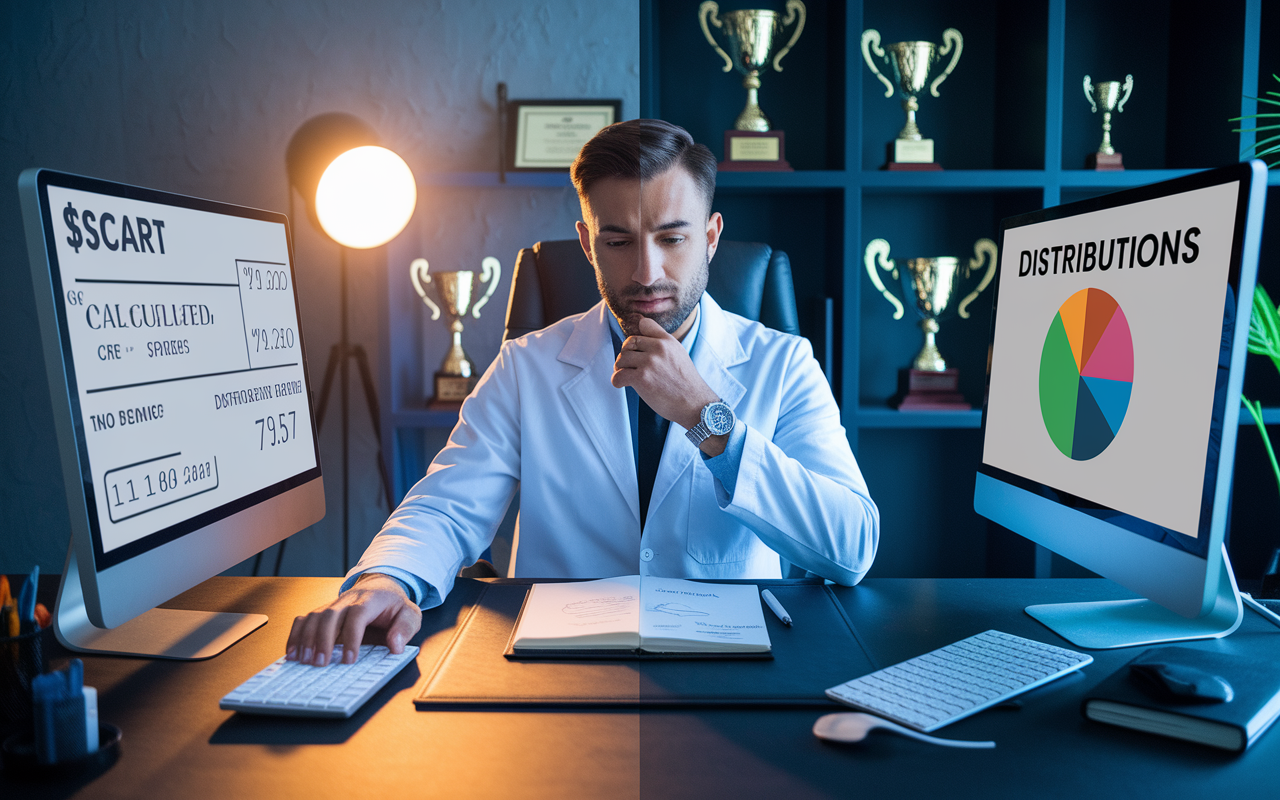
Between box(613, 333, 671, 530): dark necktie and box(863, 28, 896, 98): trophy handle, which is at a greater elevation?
box(863, 28, 896, 98): trophy handle

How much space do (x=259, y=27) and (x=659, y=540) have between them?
2.02 m

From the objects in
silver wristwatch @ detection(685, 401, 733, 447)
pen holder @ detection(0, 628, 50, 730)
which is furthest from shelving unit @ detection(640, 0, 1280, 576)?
pen holder @ detection(0, 628, 50, 730)

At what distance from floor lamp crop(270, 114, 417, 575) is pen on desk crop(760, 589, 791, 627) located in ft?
4.27

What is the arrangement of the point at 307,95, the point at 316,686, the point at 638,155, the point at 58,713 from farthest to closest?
the point at 307,95
the point at 638,155
the point at 316,686
the point at 58,713

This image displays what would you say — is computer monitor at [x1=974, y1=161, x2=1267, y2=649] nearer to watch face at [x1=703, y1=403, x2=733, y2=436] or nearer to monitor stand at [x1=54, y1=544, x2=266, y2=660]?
watch face at [x1=703, y1=403, x2=733, y2=436]

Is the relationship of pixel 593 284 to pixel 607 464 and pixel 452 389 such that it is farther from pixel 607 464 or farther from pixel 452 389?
pixel 452 389

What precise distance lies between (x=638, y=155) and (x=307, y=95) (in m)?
1.49

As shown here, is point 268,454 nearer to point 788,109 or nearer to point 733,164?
point 733,164

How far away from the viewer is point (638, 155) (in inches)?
54.4

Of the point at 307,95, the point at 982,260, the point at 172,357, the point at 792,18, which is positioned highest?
the point at 792,18

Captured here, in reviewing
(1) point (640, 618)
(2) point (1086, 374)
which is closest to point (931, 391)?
(2) point (1086, 374)

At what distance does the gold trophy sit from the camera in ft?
7.30

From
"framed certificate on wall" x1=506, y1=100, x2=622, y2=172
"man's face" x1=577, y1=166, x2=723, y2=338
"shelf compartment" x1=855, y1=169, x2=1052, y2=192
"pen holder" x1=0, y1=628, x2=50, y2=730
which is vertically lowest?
"pen holder" x1=0, y1=628, x2=50, y2=730

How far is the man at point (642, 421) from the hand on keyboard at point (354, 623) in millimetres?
251
